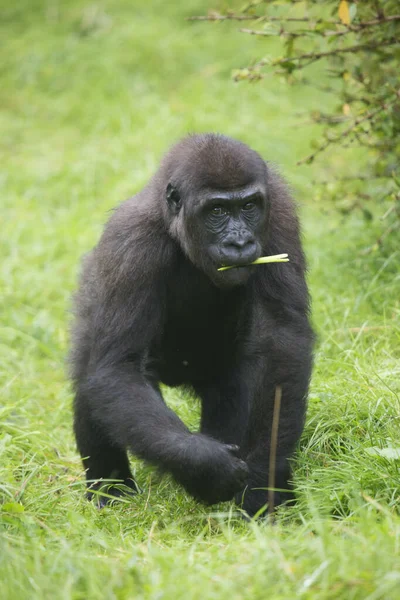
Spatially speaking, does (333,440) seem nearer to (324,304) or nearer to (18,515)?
(18,515)

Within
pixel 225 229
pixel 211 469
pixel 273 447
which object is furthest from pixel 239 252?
pixel 211 469

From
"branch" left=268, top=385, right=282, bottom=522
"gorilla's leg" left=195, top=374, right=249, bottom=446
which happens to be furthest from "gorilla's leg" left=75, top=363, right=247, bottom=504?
"gorilla's leg" left=195, top=374, right=249, bottom=446

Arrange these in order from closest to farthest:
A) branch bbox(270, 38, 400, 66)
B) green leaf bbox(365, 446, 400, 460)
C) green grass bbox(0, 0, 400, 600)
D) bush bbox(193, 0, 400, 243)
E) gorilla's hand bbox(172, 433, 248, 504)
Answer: green grass bbox(0, 0, 400, 600) → gorilla's hand bbox(172, 433, 248, 504) → green leaf bbox(365, 446, 400, 460) → bush bbox(193, 0, 400, 243) → branch bbox(270, 38, 400, 66)

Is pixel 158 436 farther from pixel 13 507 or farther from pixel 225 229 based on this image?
pixel 225 229

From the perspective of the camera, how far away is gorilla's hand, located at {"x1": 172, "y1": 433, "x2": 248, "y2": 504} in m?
4.72

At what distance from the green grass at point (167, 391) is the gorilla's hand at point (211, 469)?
0.17 meters

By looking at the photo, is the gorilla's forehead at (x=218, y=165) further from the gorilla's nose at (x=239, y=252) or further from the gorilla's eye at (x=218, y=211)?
the gorilla's nose at (x=239, y=252)

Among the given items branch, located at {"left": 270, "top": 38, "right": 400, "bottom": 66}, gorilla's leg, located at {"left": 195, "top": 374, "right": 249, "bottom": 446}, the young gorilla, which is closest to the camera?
the young gorilla

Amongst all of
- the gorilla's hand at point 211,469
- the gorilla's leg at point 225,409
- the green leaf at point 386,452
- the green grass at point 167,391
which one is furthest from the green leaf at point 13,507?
the green leaf at point 386,452

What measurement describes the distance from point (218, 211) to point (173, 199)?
36 centimetres

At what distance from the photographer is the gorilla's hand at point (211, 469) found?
472 centimetres

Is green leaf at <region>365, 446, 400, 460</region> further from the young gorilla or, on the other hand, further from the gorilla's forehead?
the gorilla's forehead

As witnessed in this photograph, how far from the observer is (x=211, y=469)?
472 centimetres

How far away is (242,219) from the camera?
5285mm
